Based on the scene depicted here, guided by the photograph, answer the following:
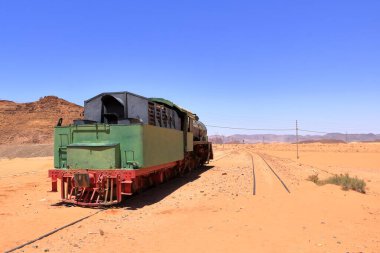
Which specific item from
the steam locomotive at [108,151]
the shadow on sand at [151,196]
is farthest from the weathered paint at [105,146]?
the shadow on sand at [151,196]

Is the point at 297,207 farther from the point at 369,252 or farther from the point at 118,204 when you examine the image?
the point at 118,204

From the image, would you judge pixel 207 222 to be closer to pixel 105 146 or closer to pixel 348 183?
pixel 105 146

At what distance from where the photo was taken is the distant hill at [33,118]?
69.1 meters

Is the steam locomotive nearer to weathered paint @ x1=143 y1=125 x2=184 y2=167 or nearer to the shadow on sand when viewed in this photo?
weathered paint @ x1=143 y1=125 x2=184 y2=167

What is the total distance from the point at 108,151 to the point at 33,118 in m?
73.6

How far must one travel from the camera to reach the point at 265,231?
733 cm

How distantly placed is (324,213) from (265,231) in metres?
2.47

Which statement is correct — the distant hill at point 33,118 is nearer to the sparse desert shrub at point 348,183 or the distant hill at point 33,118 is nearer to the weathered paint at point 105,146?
the weathered paint at point 105,146

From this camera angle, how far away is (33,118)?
77125 millimetres

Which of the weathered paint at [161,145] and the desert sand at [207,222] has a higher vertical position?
the weathered paint at [161,145]

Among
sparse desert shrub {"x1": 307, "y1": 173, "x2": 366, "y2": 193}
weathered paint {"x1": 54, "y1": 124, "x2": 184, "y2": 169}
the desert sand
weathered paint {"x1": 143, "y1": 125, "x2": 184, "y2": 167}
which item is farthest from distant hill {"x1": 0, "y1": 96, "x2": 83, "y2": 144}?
sparse desert shrub {"x1": 307, "y1": 173, "x2": 366, "y2": 193}

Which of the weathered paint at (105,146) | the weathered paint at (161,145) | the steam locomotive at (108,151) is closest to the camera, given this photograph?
the steam locomotive at (108,151)

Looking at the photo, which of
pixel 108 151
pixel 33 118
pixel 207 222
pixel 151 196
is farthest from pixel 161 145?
pixel 33 118

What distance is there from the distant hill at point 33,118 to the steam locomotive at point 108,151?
6085cm
